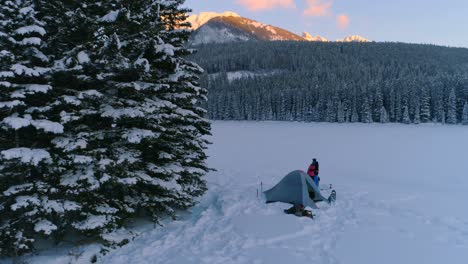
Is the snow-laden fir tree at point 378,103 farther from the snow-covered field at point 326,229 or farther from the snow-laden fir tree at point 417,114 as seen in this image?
the snow-covered field at point 326,229

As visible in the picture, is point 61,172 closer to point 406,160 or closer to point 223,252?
point 223,252

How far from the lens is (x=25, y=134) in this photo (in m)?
10.4

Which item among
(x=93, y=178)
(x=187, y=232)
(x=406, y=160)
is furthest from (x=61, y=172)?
(x=406, y=160)

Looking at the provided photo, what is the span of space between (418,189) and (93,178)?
18.0 metres

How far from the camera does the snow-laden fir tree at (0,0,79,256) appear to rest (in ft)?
30.6

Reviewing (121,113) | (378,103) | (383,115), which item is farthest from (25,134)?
(378,103)

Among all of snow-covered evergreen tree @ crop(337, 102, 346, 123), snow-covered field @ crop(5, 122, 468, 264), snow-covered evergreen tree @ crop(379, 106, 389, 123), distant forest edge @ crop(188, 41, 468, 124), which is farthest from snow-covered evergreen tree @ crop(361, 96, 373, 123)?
snow-covered field @ crop(5, 122, 468, 264)

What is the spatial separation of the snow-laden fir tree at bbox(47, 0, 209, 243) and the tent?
394 centimetres

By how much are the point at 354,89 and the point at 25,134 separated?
97581 mm

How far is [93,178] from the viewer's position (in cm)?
1049

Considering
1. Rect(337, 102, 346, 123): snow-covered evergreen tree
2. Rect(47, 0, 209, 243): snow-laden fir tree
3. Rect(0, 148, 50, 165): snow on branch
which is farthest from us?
Rect(337, 102, 346, 123): snow-covered evergreen tree

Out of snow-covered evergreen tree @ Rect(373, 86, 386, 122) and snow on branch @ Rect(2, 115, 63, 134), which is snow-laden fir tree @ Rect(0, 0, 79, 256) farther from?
snow-covered evergreen tree @ Rect(373, 86, 386, 122)

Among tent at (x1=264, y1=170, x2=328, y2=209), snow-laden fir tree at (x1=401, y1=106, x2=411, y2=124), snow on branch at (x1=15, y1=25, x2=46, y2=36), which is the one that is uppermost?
snow on branch at (x1=15, y1=25, x2=46, y2=36)

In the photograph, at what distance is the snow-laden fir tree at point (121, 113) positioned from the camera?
10.7 meters
